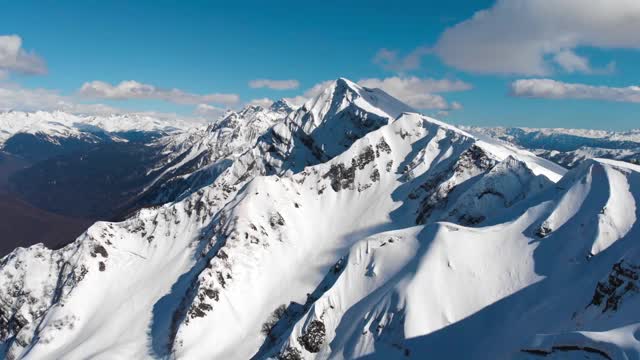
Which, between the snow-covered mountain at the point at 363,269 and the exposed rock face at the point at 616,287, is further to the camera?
the snow-covered mountain at the point at 363,269

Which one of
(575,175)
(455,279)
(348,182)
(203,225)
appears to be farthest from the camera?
(348,182)

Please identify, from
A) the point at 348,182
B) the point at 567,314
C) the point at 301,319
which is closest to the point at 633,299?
the point at 567,314

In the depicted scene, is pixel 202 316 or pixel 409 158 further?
pixel 409 158

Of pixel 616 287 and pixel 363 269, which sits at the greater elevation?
pixel 363 269

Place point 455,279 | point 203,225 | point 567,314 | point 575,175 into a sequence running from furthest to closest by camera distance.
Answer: point 203,225 < point 575,175 < point 455,279 < point 567,314

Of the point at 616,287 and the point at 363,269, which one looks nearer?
the point at 616,287

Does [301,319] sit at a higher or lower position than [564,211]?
lower

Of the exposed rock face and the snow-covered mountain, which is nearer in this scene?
the exposed rock face

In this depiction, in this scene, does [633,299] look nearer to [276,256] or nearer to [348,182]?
[276,256]
